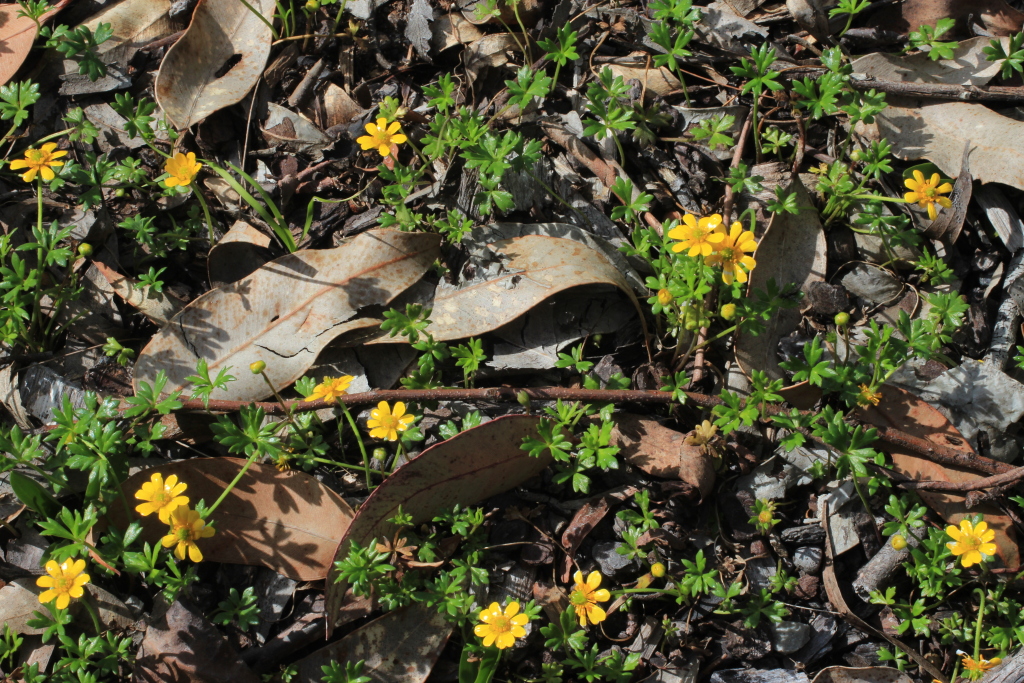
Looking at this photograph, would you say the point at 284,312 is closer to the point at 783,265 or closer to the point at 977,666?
the point at 783,265

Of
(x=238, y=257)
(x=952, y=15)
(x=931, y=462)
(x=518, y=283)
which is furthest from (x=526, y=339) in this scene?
(x=952, y=15)

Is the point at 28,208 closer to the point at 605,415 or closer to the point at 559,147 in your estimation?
the point at 559,147

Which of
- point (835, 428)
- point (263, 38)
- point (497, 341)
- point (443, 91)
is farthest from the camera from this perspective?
point (263, 38)

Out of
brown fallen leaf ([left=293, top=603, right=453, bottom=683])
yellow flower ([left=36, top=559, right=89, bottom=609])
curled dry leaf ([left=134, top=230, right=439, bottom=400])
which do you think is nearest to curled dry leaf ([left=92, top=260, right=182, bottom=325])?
curled dry leaf ([left=134, top=230, right=439, bottom=400])

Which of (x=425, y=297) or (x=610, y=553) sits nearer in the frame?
(x=610, y=553)

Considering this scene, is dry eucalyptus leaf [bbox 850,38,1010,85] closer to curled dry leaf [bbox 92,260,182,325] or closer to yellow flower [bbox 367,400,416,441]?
yellow flower [bbox 367,400,416,441]

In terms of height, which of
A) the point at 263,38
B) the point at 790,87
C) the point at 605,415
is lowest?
the point at 605,415

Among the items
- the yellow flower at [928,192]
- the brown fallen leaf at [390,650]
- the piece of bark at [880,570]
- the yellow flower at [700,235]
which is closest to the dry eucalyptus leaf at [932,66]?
the yellow flower at [928,192]

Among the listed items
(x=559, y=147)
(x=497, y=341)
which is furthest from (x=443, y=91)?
(x=497, y=341)
